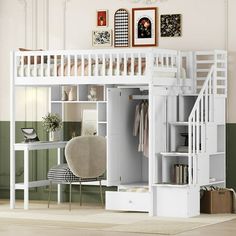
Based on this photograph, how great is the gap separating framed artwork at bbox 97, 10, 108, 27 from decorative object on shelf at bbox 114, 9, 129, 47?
130 millimetres

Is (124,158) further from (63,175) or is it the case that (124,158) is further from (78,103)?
(78,103)

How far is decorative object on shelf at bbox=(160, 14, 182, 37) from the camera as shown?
33.2 feet

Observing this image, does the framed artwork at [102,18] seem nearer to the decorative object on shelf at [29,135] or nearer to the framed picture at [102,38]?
the framed picture at [102,38]

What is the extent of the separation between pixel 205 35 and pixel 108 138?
5.29ft

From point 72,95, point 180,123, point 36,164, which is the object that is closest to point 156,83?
point 180,123

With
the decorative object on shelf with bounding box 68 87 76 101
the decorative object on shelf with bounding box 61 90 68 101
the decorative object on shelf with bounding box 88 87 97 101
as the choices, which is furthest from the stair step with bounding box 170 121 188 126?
the decorative object on shelf with bounding box 61 90 68 101

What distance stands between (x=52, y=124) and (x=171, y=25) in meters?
1.82

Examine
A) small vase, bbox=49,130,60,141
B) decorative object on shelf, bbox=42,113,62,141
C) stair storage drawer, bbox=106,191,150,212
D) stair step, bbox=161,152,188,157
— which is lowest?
stair storage drawer, bbox=106,191,150,212

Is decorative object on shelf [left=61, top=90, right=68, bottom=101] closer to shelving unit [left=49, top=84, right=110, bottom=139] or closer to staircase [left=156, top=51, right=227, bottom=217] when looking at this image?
shelving unit [left=49, top=84, right=110, bottom=139]

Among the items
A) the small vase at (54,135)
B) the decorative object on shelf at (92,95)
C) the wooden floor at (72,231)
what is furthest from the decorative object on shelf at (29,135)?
the wooden floor at (72,231)

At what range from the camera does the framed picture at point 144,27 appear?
10.3 meters

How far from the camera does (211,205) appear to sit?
9.34 m

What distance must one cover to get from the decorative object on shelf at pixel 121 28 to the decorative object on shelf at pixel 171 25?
0.46 m

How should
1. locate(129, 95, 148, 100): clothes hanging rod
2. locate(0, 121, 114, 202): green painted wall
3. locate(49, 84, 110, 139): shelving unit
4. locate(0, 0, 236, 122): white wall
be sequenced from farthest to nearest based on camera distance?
1. locate(0, 121, 114, 202): green painted wall
2. locate(49, 84, 110, 139): shelving unit
3. locate(129, 95, 148, 100): clothes hanging rod
4. locate(0, 0, 236, 122): white wall
